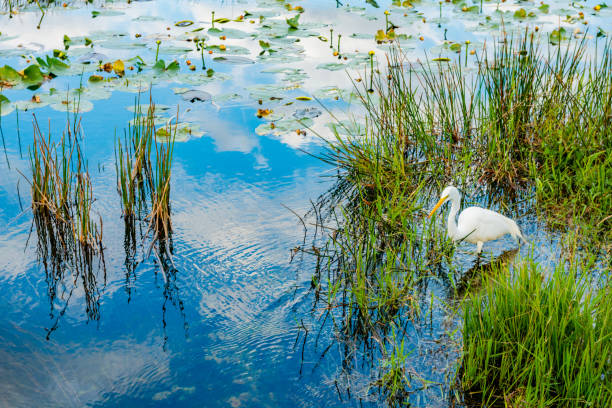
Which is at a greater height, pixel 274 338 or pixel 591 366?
pixel 591 366

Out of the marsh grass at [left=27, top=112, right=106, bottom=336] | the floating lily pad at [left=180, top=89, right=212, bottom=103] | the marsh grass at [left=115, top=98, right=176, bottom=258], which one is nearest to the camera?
the marsh grass at [left=27, top=112, right=106, bottom=336]

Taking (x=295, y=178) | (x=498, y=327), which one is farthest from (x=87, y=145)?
(x=498, y=327)

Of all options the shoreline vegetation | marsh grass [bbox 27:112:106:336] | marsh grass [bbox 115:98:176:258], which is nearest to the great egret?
the shoreline vegetation

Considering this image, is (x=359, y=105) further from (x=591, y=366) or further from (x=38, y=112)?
(x=591, y=366)

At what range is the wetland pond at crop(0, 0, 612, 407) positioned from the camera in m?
2.35

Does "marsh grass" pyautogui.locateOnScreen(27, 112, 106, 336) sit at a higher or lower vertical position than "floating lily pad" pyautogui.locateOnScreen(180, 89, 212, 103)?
lower

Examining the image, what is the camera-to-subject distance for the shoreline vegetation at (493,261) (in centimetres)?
208

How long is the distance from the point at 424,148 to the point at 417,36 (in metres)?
3.19

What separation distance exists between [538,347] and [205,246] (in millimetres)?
1850

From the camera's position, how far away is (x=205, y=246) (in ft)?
10.5

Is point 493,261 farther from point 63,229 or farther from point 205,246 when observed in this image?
point 63,229

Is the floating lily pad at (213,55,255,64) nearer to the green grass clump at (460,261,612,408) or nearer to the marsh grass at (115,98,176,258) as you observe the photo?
the marsh grass at (115,98,176,258)

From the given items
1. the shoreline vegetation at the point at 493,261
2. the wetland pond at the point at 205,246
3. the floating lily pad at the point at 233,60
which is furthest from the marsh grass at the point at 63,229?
the floating lily pad at the point at 233,60

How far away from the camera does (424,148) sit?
151 inches
